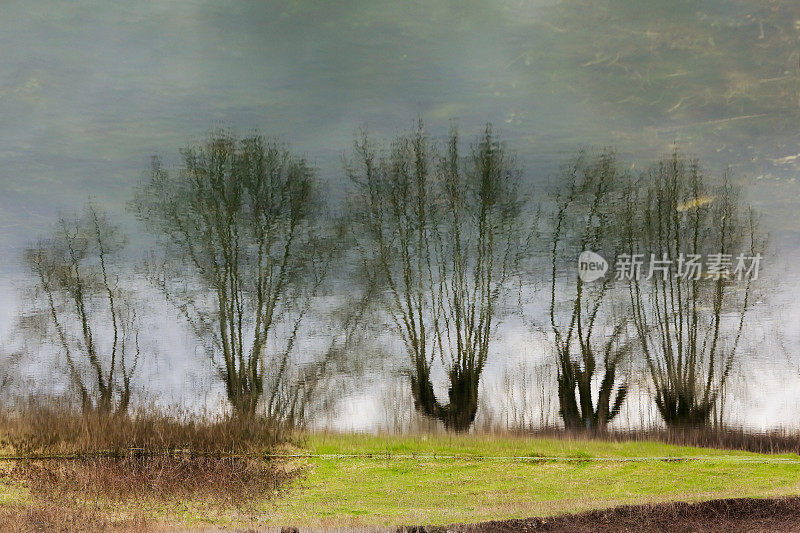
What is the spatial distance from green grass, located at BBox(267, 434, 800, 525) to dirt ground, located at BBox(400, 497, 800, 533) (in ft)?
0.44

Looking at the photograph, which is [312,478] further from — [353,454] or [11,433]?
[11,433]

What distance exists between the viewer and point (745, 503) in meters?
5.81

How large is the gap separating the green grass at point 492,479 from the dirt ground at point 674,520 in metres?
0.13

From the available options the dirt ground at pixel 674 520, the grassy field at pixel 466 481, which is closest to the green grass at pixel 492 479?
the grassy field at pixel 466 481

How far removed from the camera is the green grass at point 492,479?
5695 millimetres

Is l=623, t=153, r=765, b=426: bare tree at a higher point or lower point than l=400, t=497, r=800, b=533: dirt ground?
higher

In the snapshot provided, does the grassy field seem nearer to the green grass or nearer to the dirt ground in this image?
the green grass

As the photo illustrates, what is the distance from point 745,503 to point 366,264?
13.8 feet

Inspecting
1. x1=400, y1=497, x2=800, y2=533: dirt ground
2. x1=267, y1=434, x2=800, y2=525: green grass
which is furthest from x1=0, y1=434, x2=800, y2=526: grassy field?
x1=400, y1=497, x2=800, y2=533: dirt ground

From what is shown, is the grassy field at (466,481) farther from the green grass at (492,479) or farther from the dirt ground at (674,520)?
the dirt ground at (674,520)

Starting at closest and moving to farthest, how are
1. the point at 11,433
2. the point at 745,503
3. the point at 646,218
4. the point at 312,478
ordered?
the point at 745,503
the point at 312,478
the point at 11,433
the point at 646,218

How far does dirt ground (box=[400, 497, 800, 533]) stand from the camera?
17.4 feet

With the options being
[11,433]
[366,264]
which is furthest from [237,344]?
[11,433]

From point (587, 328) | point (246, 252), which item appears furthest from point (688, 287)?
point (246, 252)
